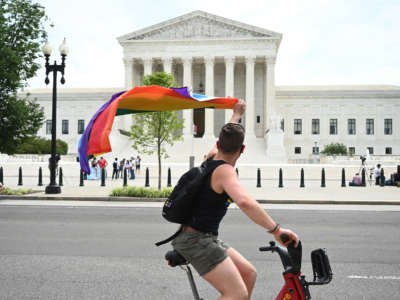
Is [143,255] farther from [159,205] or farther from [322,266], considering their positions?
[159,205]

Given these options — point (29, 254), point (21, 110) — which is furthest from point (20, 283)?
point (21, 110)

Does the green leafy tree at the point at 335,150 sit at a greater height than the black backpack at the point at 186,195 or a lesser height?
lesser

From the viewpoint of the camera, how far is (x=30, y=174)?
32.4 meters

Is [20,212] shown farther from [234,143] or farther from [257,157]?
[257,157]

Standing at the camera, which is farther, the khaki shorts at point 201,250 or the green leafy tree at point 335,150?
the green leafy tree at point 335,150

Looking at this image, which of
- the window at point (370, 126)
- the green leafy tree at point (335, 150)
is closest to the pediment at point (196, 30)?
the green leafy tree at point (335, 150)

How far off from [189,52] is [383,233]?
54.6 m

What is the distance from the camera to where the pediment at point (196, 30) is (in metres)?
59.5

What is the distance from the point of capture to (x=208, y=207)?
3010 millimetres

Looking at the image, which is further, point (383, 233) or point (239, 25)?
point (239, 25)

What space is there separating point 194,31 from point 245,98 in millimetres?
12579

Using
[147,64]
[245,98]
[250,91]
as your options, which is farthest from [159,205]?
[245,98]

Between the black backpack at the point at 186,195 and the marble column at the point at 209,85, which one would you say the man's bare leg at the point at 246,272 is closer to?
the black backpack at the point at 186,195

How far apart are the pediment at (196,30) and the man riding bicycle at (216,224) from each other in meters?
58.8
